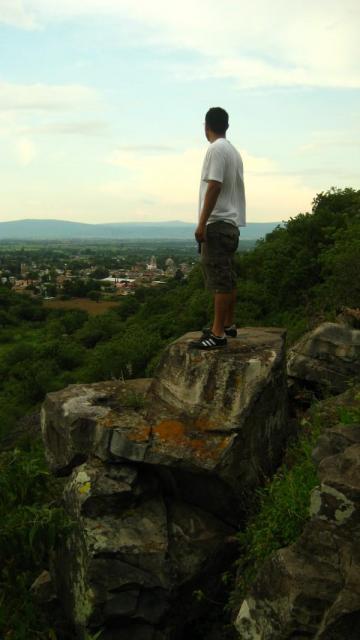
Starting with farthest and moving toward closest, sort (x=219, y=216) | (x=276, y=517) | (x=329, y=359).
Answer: (x=329, y=359) → (x=219, y=216) → (x=276, y=517)

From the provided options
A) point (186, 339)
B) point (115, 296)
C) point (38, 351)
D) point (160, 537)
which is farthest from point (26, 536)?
point (115, 296)

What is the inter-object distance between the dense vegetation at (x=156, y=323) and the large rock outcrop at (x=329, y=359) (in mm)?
2200

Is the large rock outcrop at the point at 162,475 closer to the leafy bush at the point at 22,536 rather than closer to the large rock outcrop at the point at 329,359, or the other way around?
the leafy bush at the point at 22,536

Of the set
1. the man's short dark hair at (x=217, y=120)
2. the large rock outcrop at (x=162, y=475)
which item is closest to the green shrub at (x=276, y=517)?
the large rock outcrop at (x=162, y=475)

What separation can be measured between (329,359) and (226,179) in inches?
123

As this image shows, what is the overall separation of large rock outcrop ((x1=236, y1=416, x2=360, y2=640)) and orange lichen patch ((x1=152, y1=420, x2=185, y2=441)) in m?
2.05

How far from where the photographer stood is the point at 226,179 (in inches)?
288

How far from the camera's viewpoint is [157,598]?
247 inches

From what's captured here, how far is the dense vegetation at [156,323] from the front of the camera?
573 cm

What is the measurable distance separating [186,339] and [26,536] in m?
3.69

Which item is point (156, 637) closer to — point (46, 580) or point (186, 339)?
point (46, 580)

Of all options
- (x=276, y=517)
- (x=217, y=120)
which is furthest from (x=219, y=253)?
(x=276, y=517)

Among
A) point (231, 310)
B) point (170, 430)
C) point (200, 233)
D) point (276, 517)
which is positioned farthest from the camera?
point (231, 310)

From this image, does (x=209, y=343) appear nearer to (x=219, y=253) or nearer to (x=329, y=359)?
(x=219, y=253)
